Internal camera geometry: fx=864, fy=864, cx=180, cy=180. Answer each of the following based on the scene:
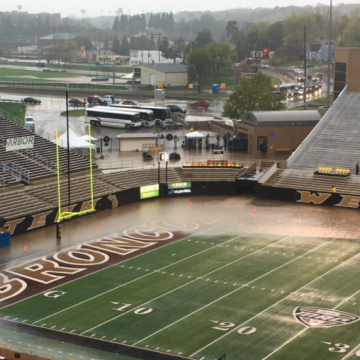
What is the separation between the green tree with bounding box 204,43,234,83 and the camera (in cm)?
13662

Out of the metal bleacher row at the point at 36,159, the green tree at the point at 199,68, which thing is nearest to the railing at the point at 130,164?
the metal bleacher row at the point at 36,159

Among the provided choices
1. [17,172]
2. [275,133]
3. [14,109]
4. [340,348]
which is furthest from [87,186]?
[14,109]

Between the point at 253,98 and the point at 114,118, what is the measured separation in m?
13.8

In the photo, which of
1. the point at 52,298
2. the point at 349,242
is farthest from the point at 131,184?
the point at 52,298

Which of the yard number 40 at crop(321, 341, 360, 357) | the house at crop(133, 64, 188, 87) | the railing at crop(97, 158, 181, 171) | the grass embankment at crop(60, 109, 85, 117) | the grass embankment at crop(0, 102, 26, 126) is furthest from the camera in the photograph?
the house at crop(133, 64, 188, 87)

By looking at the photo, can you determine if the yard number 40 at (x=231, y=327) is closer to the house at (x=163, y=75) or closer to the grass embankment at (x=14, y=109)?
the grass embankment at (x=14, y=109)

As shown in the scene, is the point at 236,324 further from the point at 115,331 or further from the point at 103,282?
the point at 103,282

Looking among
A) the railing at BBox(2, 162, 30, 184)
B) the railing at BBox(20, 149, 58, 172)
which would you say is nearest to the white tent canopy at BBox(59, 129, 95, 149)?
the railing at BBox(20, 149, 58, 172)

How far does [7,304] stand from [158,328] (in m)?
7.25

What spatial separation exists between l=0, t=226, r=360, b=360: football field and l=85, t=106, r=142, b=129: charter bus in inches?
1541

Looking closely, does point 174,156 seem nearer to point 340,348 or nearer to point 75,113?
point 75,113

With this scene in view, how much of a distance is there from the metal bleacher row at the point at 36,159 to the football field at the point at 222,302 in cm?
1365

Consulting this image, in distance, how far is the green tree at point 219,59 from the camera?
13662 cm

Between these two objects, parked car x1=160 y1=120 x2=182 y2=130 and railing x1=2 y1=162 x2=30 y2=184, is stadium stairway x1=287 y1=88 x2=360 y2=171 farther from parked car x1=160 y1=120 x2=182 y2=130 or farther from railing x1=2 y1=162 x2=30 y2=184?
railing x1=2 y1=162 x2=30 y2=184
